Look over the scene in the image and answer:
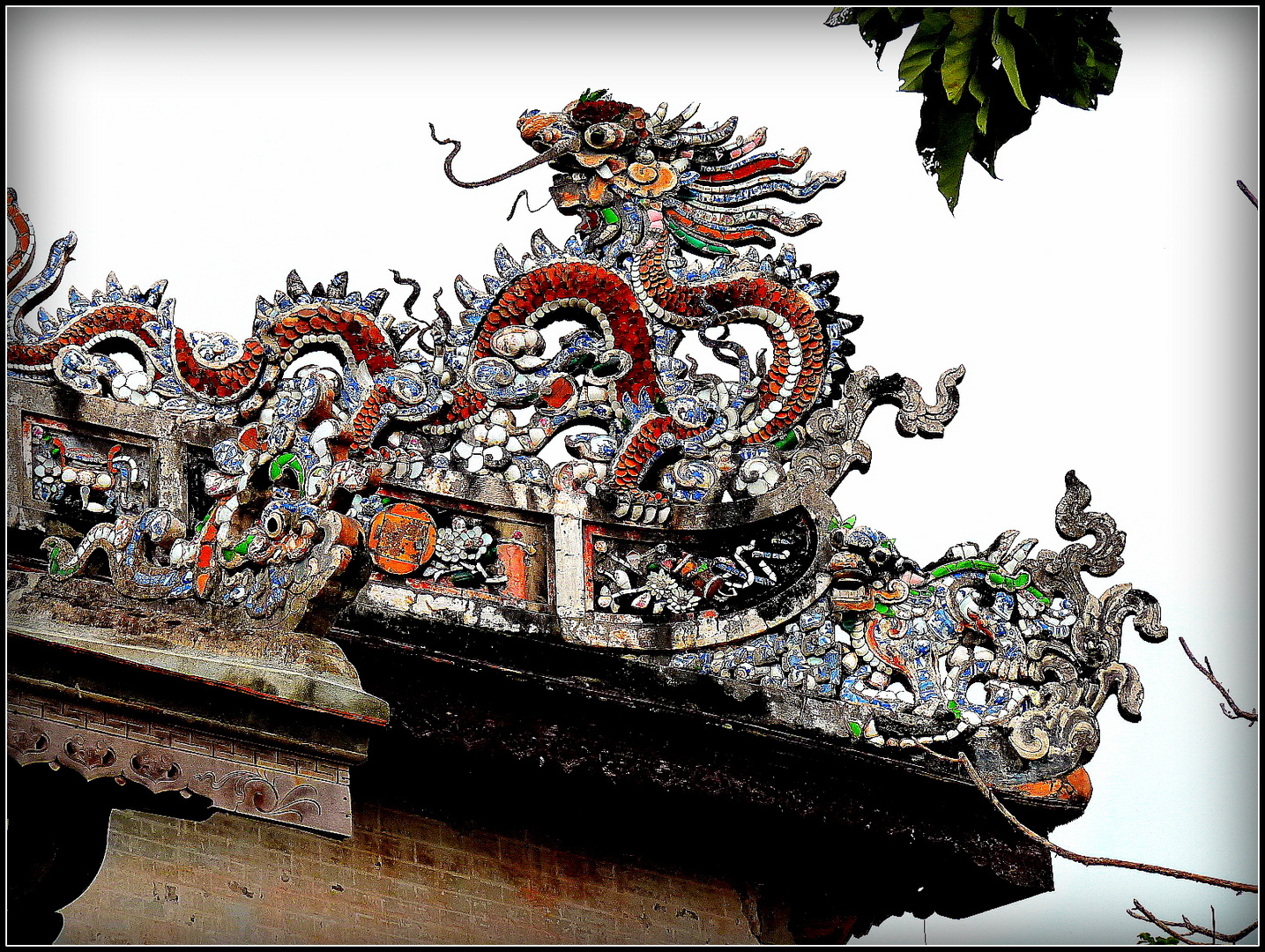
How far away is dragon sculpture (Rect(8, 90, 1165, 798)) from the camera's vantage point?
7.32m

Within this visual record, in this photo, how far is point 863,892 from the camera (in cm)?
729

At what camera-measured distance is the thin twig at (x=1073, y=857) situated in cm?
604

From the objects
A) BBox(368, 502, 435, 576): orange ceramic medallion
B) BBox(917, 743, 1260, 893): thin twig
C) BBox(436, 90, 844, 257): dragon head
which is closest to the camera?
BBox(917, 743, 1260, 893): thin twig

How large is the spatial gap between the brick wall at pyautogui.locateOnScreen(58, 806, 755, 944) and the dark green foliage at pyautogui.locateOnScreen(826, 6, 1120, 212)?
3.03 meters

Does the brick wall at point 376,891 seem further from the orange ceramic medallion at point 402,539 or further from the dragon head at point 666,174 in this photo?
the dragon head at point 666,174

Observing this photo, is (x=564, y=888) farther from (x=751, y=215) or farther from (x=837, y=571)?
(x=751, y=215)

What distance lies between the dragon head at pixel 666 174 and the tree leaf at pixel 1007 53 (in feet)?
5.00

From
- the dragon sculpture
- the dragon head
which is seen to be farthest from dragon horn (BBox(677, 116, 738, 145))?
the dragon sculpture

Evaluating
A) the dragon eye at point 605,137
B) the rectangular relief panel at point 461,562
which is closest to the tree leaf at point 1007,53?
the dragon eye at point 605,137

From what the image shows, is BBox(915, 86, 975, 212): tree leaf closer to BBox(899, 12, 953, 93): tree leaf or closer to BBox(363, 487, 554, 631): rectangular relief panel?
BBox(899, 12, 953, 93): tree leaf

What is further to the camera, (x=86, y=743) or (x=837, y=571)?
(x=837, y=571)

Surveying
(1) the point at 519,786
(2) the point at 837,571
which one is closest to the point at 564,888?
(1) the point at 519,786

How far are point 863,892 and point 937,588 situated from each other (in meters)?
1.26

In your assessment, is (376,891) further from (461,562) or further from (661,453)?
(661,453)
